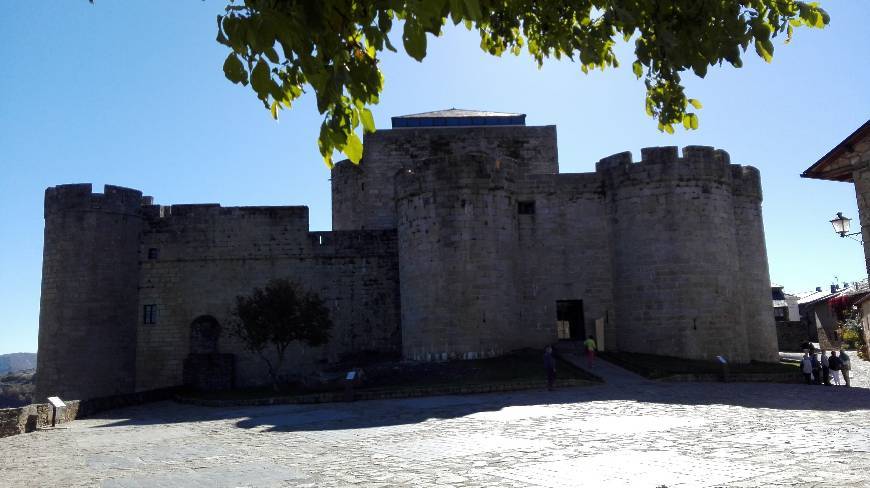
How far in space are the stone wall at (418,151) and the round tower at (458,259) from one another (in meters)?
5.62

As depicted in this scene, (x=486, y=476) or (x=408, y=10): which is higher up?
(x=408, y=10)

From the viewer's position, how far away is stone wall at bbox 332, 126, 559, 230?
2917 cm

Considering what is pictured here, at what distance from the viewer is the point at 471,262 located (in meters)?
22.1

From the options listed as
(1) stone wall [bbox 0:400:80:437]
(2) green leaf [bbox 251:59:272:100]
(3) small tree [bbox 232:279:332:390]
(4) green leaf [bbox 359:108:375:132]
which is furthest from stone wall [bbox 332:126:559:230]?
(2) green leaf [bbox 251:59:272:100]

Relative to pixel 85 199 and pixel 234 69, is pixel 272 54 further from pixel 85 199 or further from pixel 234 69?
pixel 85 199

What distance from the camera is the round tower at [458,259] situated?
2173 centimetres

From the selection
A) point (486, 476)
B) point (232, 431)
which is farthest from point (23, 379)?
point (486, 476)

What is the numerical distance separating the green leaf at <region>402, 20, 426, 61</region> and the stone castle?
18.8m

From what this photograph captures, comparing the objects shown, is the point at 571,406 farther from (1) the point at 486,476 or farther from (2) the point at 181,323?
(2) the point at 181,323

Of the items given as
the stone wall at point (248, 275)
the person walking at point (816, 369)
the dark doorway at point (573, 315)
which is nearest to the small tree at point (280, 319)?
the stone wall at point (248, 275)

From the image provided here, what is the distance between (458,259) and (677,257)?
24.6 ft

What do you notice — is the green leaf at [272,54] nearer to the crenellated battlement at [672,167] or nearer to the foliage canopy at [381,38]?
the foliage canopy at [381,38]

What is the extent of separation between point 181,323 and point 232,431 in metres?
15.4

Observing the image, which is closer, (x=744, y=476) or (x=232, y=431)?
(x=744, y=476)
